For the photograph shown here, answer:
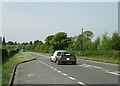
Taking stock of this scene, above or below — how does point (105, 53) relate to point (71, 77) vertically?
above

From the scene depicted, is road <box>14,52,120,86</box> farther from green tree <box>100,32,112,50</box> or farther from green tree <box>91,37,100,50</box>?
green tree <box>91,37,100,50</box>

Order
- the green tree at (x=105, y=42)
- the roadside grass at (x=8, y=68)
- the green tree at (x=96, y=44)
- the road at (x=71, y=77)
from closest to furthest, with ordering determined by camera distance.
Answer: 1. the road at (x=71, y=77)
2. the roadside grass at (x=8, y=68)
3. the green tree at (x=105, y=42)
4. the green tree at (x=96, y=44)

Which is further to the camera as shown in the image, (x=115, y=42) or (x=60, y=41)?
(x=60, y=41)

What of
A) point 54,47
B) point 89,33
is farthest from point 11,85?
point 54,47

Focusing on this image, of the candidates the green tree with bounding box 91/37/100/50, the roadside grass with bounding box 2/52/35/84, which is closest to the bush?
the roadside grass with bounding box 2/52/35/84

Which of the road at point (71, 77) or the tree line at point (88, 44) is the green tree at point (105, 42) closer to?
the tree line at point (88, 44)

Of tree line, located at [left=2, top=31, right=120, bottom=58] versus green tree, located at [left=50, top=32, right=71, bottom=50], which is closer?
tree line, located at [left=2, top=31, right=120, bottom=58]

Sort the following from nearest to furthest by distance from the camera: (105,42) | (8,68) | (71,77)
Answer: (71,77), (8,68), (105,42)

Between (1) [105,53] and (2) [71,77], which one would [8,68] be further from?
(1) [105,53]

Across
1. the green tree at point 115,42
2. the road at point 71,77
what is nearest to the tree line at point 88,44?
the green tree at point 115,42

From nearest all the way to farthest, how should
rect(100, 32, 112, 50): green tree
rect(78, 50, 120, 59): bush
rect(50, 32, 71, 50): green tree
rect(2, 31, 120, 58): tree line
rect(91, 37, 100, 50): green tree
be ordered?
rect(78, 50, 120, 59): bush
rect(2, 31, 120, 58): tree line
rect(100, 32, 112, 50): green tree
rect(91, 37, 100, 50): green tree
rect(50, 32, 71, 50): green tree

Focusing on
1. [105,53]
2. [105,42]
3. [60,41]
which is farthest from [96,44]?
[60,41]

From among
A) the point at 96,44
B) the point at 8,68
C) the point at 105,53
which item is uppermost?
the point at 96,44

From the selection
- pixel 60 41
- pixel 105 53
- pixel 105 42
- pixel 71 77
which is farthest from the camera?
pixel 60 41
